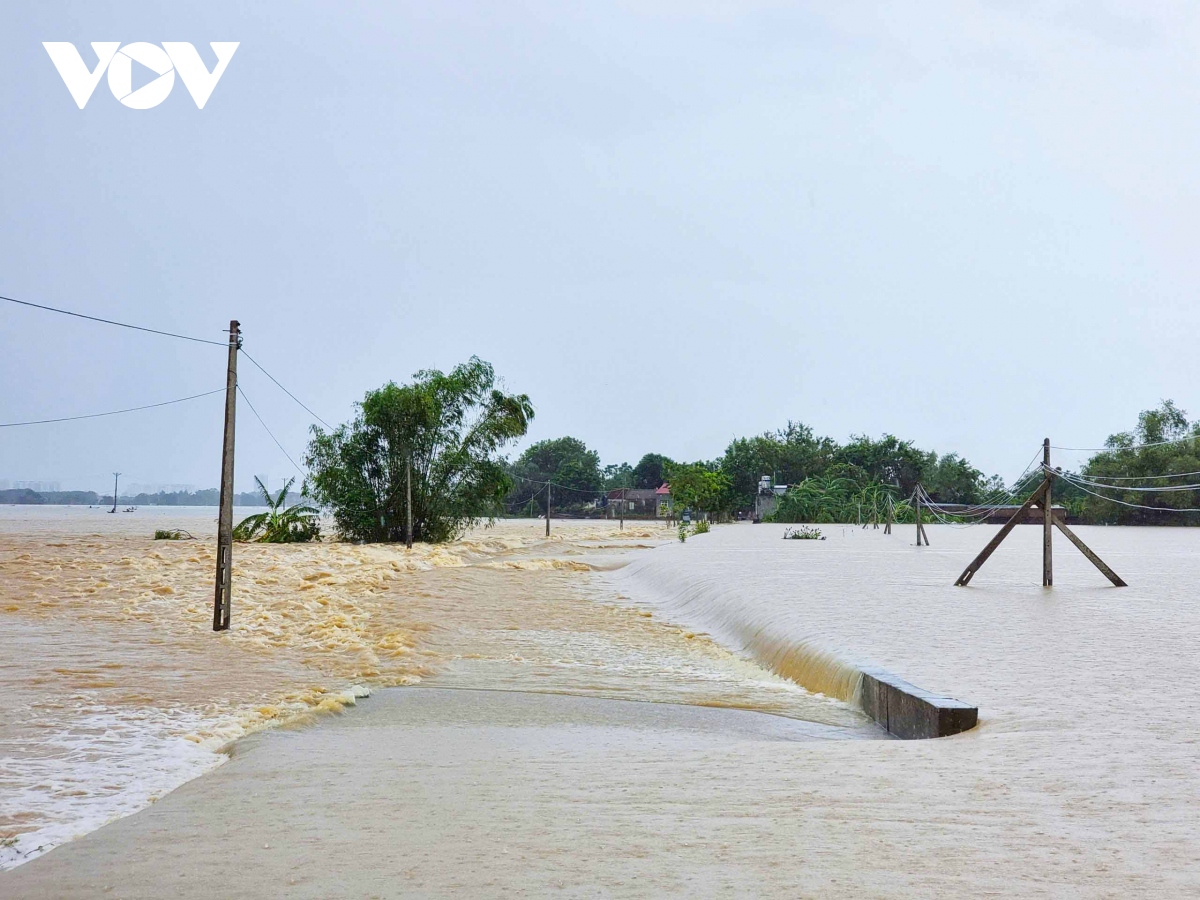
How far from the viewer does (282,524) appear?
41469 mm

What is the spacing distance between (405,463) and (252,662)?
28.3m

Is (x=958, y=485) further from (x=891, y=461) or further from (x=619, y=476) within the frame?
(x=619, y=476)

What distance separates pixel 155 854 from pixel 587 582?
2066 centimetres

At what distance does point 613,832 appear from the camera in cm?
510

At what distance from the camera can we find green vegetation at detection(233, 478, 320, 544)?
4125 cm

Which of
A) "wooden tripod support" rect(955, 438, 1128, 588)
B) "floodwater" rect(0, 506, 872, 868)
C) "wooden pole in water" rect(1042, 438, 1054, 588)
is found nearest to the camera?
"floodwater" rect(0, 506, 872, 868)

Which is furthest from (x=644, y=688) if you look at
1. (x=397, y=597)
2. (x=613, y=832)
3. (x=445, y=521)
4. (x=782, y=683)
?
(x=445, y=521)

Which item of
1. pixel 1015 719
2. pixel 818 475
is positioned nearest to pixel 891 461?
pixel 818 475

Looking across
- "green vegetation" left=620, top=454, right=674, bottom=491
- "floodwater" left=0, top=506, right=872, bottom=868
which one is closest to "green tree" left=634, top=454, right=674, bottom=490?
"green vegetation" left=620, top=454, right=674, bottom=491

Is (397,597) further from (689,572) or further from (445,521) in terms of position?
(445,521)

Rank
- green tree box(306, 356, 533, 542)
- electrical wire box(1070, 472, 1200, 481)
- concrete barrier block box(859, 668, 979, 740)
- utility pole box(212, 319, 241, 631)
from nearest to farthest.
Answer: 1. concrete barrier block box(859, 668, 979, 740)
2. utility pole box(212, 319, 241, 631)
3. green tree box(306, 356, 533, 542)
4. electrical wire box(1070, 472, 1200, 481)

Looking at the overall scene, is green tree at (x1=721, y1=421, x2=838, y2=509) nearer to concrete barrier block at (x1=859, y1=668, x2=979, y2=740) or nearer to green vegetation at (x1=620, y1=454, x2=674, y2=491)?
green vegetation at (x1=620, y1=454, x2=674, y2=491)

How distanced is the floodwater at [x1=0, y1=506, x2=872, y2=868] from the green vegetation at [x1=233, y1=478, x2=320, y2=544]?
621 inches

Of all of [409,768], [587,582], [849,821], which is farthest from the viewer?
[587,582]
